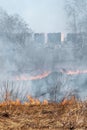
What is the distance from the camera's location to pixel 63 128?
4.00 metres

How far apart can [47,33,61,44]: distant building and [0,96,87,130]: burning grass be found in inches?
1149

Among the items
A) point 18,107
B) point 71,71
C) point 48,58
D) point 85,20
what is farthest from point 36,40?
point 18,107

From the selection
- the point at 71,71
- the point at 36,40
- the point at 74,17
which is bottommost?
the point at 71,71

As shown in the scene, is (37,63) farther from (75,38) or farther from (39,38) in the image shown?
(75,38)

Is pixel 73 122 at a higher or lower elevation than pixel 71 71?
higher

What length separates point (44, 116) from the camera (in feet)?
15.1

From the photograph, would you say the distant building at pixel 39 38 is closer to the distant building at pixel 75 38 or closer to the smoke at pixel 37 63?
the smoke at pixel 37 63

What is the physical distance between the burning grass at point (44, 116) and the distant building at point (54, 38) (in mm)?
29186

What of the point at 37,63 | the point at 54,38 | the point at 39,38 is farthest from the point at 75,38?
the point at 37,63

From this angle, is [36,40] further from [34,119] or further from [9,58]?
[34,119]

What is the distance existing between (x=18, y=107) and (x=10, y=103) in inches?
6.3

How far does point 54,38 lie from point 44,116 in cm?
3145

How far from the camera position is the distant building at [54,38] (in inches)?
1371

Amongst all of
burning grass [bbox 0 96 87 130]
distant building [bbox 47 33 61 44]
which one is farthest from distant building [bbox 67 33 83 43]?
burning grass [bbox 0 96 87 130]
